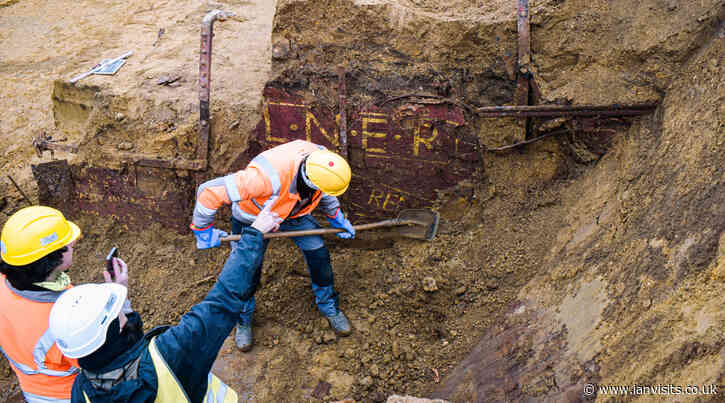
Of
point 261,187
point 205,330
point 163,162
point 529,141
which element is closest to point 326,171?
point 261,187

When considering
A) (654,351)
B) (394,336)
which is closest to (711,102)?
(654,351)

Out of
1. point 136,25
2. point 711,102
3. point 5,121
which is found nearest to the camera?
point 711,102

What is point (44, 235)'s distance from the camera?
2.26 meters

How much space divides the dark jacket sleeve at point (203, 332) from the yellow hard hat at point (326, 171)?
1.08 metres

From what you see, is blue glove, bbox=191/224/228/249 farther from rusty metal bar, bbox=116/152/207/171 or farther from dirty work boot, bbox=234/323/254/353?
rusty metal bar, bbox=116/152/207/171

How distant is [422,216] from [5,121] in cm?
556

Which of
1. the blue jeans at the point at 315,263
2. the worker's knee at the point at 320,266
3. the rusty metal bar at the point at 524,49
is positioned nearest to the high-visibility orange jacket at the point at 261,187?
the blue jeans at the point at 315,263

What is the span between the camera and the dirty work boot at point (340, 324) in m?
3.69

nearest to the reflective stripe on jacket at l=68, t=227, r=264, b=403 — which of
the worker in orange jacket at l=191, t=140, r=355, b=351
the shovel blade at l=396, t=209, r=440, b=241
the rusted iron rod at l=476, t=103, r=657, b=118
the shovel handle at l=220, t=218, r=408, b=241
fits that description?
the worker in orange jacket at l=191, t=140, r=355, b=351

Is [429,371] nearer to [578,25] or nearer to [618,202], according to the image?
[618,202]

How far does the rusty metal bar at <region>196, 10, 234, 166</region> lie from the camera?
12.8ft

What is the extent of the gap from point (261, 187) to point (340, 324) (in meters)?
1.31

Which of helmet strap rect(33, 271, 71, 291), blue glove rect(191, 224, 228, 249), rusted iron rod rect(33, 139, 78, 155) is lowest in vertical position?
blue glove rect(191, 224, 228, 249)

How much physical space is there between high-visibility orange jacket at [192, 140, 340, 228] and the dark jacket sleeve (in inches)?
42.5
